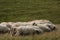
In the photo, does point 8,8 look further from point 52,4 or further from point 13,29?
point 13,29

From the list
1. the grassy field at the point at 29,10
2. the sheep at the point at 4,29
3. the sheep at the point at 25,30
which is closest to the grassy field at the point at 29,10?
the grassy field at the point at 29,10

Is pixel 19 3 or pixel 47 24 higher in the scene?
pixel 47 24

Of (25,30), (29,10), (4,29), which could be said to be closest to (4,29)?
(4,29)

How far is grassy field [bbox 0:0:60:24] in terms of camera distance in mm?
24109

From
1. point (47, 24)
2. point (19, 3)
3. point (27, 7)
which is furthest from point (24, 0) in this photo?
point (47, 24)

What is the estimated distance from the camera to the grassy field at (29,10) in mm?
24109

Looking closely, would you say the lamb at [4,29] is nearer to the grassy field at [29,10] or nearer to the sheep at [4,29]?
the sheep at [4,29]

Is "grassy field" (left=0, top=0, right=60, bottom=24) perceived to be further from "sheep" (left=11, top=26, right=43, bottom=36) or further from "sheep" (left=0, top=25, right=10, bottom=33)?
"sheep" (left=11, top=26, right=43, bottom=36)

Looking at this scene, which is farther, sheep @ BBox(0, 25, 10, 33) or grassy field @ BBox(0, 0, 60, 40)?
grassy field @ BBox(0, 0, 60, 40)

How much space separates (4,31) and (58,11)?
42.5ft

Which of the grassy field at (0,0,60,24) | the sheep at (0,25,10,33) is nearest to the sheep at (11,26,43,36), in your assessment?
the sheep at (0,25,10,33)

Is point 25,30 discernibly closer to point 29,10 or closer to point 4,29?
point 4,29

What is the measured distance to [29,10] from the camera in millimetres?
27844

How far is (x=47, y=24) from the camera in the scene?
A: 54.0 feet
